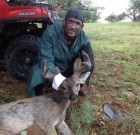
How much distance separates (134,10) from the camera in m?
29.7

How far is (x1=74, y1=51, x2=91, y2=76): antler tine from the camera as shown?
589 cm

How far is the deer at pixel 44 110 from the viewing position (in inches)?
213

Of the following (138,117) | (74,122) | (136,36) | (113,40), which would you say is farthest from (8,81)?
(136,36)

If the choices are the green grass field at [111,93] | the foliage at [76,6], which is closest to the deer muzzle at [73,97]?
the green grass field at [111,93]

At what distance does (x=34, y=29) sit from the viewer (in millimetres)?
8602

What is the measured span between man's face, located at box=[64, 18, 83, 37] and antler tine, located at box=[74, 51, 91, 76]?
1.17 ft

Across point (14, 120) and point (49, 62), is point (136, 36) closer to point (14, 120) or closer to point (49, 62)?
point (49, 62)

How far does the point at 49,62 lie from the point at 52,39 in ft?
1.72

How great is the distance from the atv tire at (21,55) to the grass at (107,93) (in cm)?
21

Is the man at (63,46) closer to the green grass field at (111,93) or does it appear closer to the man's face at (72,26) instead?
the man's face at (72,26)

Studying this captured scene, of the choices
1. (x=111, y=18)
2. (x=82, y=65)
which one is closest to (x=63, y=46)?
(x=82, y=65)

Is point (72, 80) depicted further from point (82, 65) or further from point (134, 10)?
point (134, 10)

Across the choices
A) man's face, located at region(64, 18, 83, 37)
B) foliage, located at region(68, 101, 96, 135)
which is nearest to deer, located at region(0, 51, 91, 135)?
foliage, located at region(68, 101, 96, 135)

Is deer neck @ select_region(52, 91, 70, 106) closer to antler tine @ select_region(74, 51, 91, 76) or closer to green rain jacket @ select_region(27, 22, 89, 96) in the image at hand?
antler tine @ select_region(74, 51, 91, 76)
